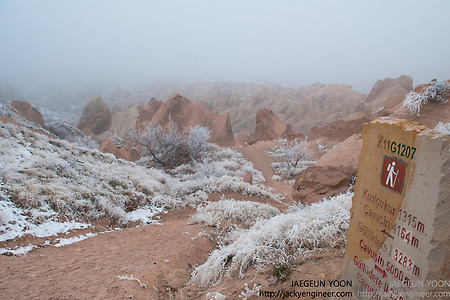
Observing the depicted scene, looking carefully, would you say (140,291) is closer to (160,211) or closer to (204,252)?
(204,252)

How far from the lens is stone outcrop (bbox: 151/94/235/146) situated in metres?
28.5

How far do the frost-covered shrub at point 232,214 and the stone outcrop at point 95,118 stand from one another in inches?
1780

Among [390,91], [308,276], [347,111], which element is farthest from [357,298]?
[347,111]

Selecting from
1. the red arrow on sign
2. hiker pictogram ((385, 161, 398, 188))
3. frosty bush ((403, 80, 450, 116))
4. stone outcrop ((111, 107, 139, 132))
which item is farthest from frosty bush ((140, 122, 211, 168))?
stone outcrop ((111, 107, 139, 132))

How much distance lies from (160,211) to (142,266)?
4.77 m

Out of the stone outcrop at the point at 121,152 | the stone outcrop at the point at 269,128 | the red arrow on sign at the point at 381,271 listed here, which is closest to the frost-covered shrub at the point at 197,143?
the stone outcrop at the point at 121,152

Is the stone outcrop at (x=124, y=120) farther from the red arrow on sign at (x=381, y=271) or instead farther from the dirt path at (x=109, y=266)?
the red arrow on sign at (x=381, y=271)

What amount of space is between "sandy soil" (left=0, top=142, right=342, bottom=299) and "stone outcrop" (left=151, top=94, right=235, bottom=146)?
20499mm

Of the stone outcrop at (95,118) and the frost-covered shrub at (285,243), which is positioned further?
the stone outcrop at (95,118)

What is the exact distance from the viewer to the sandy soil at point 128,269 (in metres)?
4.41

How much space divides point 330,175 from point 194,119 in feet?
67.7

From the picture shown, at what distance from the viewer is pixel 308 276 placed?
4012mm

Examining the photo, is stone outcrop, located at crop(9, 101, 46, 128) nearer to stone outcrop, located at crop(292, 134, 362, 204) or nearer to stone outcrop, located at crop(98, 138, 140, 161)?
stone outcrop, located at crop(98, 138, 140, 161)

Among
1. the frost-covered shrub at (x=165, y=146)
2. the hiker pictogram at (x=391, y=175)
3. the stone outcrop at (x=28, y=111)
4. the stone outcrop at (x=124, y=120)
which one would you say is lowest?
the stone outcrop at (x=124, y=120)
